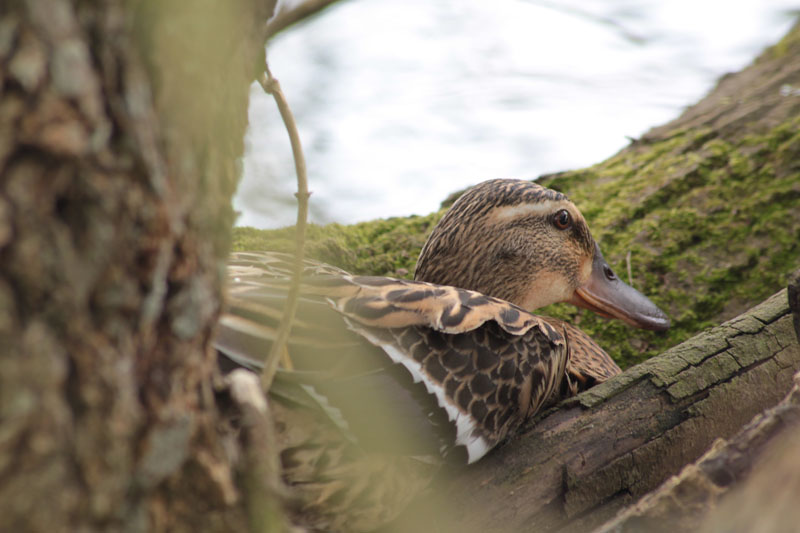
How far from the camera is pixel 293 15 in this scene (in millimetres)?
1085

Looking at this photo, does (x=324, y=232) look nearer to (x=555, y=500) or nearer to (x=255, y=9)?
(x=555, y=500)

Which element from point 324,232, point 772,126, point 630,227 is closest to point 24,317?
point 324,232

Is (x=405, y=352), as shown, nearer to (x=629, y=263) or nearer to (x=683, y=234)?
(x=629, y=263)

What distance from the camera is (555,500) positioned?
1.98m

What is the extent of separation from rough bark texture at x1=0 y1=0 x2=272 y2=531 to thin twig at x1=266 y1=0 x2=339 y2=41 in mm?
176

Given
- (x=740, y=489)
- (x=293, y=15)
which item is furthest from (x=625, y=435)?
(x=293, y=15)

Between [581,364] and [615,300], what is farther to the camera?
[615,300]

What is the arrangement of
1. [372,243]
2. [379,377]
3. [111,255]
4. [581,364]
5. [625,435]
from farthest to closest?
[372,243]
[581,364]
[625,435]
[379,377]
[111,255]

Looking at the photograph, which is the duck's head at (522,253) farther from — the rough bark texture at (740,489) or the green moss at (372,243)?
the rough bark texture at (740,489)

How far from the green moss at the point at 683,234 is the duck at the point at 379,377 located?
3.41 ft

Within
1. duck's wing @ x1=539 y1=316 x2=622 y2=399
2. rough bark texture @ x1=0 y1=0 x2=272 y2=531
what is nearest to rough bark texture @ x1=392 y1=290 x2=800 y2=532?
duck's wing @ x1=539 y1=316 x2=622 y2=399

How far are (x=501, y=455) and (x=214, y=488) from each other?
1.33m

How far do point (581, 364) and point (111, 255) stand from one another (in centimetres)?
228

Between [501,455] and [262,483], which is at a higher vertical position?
[262,483]
